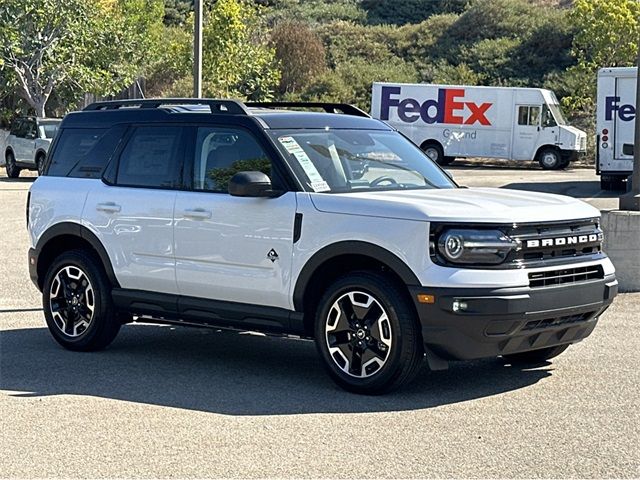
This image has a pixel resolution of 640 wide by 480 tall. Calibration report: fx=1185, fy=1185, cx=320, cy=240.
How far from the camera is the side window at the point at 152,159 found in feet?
29.3

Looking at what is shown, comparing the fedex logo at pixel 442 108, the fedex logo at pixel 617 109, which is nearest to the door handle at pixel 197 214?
the fedex logo at pixel 617 109

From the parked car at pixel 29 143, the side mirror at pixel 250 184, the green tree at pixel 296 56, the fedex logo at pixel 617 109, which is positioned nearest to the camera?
the side mirror at pixel 250 184

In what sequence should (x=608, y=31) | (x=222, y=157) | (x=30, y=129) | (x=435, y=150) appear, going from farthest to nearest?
(x=608, y=31)
(x=435, y=150)
(x=30, y=129)
(x=222, y=157)

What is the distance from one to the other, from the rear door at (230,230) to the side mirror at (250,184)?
12cm

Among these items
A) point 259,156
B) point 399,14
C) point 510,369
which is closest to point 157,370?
point 259,156

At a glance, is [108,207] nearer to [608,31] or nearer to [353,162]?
[353,162]

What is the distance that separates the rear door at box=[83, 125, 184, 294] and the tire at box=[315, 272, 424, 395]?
150 cm

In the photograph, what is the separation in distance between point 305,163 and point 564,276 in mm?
1958

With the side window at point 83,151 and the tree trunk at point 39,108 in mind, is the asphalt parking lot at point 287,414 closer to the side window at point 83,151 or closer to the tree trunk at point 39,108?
the side window at point 83,151

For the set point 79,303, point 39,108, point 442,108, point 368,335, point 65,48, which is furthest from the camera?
point 442,108

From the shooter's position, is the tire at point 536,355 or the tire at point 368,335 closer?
the tire at point 368,335

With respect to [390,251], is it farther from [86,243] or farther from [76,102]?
[76,102]

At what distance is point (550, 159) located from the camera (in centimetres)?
4069

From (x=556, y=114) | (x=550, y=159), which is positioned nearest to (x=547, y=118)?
(x=556, y=114)
